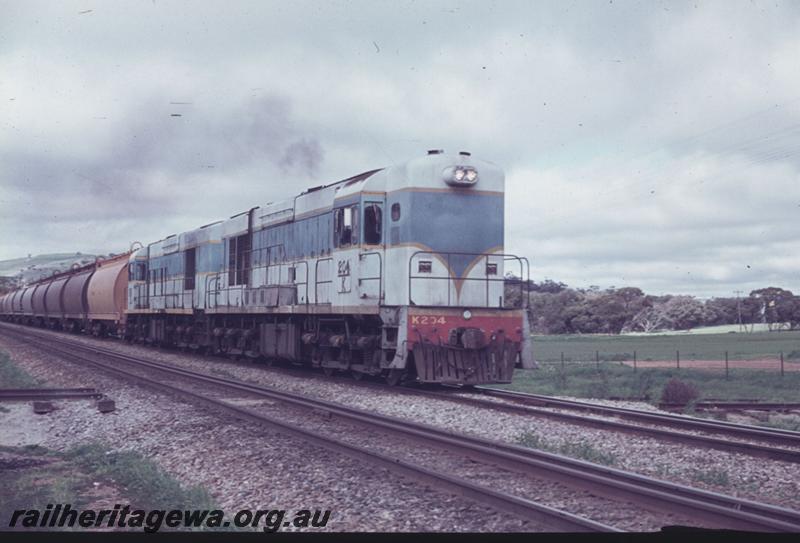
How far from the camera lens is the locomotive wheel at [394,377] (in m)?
14.8

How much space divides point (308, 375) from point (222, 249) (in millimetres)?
7311

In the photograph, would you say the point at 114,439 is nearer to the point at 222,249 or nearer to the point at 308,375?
the point at 308,375

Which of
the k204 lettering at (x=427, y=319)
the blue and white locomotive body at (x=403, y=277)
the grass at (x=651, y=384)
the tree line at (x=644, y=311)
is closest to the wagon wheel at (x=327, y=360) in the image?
the blue and white locomotive body at (x=403, y=277)

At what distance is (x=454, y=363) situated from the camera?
1392 centimetres

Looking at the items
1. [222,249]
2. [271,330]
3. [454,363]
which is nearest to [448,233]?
[454,363]

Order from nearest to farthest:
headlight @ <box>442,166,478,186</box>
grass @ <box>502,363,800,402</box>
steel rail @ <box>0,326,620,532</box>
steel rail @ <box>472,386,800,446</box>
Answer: steel rail @ <box>0,326,620,532</box> → steel rail @ <box>472,386,800,446</box> → headlight @ <box>442,166,478,186</box> → grass @ <box>502,363,800,402</box>

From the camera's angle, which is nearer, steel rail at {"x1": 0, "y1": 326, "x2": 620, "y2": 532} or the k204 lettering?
steel rail at {"x1": 0, "y1": 326, "x2": 620, "y2": 532}

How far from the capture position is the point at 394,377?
48.5 ft

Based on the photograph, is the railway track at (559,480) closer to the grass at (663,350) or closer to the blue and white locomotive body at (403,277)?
the blue and white locomotive body at (403,277)

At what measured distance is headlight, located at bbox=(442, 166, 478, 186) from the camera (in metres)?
14.6

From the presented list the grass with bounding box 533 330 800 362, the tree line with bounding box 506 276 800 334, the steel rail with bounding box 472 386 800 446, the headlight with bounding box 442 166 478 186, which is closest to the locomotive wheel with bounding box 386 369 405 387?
the steel rail with bounding box 472 386 800 446

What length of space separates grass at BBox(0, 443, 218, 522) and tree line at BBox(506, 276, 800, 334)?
7487cm

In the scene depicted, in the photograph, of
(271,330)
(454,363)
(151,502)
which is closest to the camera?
(151,502)

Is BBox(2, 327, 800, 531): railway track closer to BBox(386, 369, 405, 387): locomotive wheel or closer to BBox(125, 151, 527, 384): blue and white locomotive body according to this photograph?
BBox(125, 151, 527, 384): blue and white locomotive body
